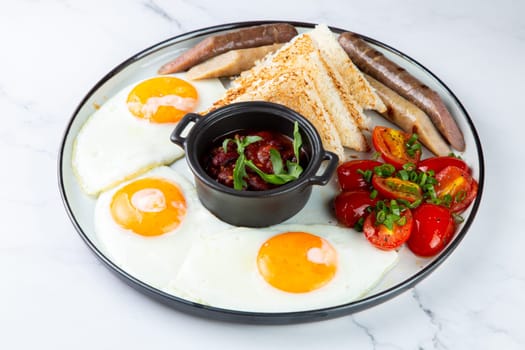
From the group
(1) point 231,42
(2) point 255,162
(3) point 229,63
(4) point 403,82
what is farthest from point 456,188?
(1) point 231,42

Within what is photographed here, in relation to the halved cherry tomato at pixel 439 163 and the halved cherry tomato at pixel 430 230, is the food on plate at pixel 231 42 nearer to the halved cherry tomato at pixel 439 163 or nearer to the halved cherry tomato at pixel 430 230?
the halved cherry tomato at pixel 439 163

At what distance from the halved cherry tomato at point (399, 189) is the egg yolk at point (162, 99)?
1453mm

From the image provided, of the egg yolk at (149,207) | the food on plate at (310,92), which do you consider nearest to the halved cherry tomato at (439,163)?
the food on plate at (310,92)

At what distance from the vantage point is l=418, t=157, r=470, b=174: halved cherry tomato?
4.64 meters

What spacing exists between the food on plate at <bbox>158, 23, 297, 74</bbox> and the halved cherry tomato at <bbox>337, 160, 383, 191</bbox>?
1303mm

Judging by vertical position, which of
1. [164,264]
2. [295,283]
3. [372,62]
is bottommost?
[164,264]

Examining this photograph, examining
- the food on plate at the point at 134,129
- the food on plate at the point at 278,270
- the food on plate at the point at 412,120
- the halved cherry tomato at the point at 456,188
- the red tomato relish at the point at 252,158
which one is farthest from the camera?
the food on plate at the point at 412,120

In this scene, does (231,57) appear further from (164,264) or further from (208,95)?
(164,264)

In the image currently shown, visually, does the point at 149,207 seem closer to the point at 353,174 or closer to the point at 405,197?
the point at 353,174

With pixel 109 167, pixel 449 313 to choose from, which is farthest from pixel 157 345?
pixel 449 313

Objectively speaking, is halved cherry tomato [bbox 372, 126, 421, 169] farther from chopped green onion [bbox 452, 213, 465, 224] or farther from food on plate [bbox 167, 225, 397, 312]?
food on plate [bbox 167, 225, 397, 312]

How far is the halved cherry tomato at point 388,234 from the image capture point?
4.13 metres

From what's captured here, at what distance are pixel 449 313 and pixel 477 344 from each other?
227 millimetres

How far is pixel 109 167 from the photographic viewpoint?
182 inches
